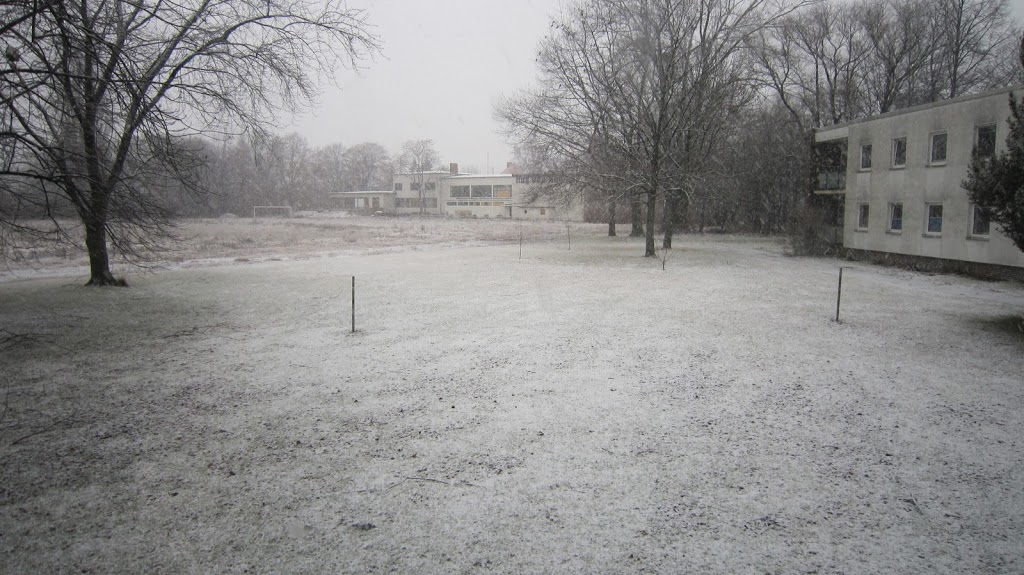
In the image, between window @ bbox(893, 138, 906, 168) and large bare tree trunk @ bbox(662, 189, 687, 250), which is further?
A: large bare tree trunk @ bbox(662, 189, 687, 250)

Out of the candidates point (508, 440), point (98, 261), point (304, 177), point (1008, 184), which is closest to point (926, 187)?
point (1008, 184)

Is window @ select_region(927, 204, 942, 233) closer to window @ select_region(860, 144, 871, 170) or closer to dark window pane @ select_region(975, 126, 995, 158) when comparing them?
dark window pane @ select_region(975, 126, 995, 158)

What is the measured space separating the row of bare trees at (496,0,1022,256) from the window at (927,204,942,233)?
708 centimetres

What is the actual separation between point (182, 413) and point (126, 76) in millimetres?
4326

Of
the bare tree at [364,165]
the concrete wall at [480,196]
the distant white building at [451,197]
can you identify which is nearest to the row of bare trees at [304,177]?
the bare tree at [364,165]

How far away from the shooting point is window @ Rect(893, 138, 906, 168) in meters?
21.5

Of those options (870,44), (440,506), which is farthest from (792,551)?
(870,44)

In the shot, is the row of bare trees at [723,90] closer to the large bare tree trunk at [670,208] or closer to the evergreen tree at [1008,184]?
the large bare tree trunk at [670,208]

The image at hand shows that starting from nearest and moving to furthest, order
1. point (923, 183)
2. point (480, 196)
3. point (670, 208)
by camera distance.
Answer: point (923, 183), point (670, 208), point (480, 196)

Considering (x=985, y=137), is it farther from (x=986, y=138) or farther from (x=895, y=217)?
(x=895, y=217)

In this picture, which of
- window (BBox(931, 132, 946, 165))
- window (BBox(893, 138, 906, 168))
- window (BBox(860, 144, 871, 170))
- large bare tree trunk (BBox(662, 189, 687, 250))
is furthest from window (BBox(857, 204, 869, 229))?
large bare tree trunk (BBox(662, 189, 687, 250))

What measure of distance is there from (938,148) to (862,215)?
4.42m

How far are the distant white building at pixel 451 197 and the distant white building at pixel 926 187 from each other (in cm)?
5174

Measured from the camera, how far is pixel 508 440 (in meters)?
5.62
